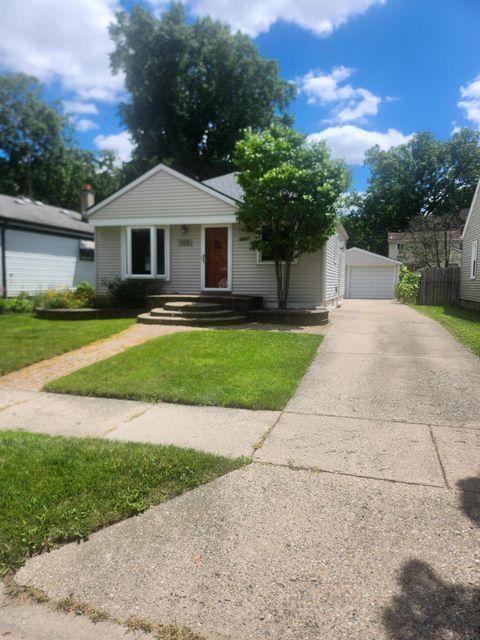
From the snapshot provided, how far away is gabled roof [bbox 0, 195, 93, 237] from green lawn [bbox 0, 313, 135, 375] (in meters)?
7.06

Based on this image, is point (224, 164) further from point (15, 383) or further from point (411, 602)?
point (411, 602)

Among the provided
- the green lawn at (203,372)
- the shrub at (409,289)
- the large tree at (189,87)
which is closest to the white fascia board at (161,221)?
the green lawn at (203,372)

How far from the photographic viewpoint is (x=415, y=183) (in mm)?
47688

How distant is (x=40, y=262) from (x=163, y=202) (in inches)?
345

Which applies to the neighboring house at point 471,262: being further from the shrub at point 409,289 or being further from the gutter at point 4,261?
the gutter at point 4,261

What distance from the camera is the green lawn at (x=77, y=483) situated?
2795mm

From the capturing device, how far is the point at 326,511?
302 cm

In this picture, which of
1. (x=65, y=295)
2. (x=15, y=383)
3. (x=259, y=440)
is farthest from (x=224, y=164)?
(x=259, y=440)

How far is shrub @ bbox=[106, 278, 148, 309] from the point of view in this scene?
13562 mm

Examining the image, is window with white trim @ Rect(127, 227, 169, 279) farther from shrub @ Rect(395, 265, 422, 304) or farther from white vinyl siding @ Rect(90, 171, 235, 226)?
shrub @ Rect(395, 265, 422, 304)

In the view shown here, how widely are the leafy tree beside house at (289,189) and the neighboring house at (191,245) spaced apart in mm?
1431

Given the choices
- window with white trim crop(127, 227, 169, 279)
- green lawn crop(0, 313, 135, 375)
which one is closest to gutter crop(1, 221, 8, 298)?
green lawn crop(0, 313, 135, 375)

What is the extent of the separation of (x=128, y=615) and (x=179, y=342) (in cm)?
651

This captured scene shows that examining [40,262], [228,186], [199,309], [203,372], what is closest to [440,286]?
[228,186]
